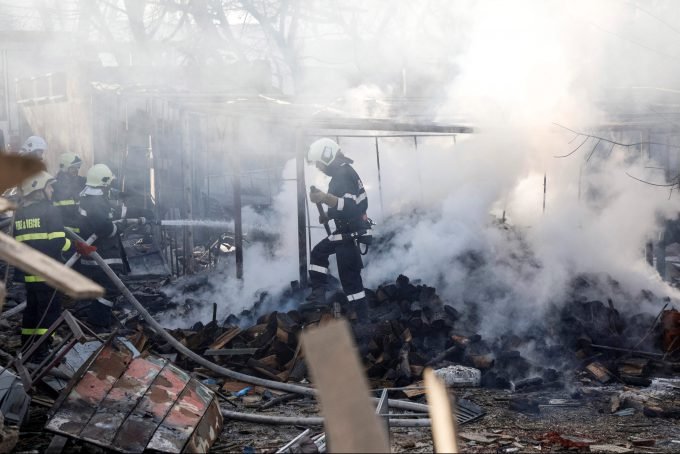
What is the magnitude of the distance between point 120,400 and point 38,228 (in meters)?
3.00

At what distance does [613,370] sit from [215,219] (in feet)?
30.3

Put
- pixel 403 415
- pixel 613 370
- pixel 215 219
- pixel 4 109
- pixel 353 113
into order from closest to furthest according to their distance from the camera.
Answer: pixel 403 415, pixel 613 370, pixel 353 113, pixel 215 219, pixel 4 109

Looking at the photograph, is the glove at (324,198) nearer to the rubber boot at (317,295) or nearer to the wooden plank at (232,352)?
the rubber boot at (317,295)

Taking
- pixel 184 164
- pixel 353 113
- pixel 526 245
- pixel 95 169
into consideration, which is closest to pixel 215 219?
pixel 184 164

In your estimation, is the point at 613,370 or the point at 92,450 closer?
the point at 92,450

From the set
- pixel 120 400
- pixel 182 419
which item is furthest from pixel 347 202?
pixel 120 400

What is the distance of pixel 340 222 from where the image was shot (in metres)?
8.87

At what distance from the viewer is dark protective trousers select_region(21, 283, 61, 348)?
24.7 feet

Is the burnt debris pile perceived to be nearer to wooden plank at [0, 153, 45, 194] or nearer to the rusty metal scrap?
the rusty metal scrap

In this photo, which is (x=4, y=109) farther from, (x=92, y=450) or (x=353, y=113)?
(x=92, y=450)

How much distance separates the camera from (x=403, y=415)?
5922mm

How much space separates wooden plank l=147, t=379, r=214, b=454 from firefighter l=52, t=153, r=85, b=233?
3.22 metres

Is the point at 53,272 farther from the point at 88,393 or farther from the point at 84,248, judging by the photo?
the point at 84,248

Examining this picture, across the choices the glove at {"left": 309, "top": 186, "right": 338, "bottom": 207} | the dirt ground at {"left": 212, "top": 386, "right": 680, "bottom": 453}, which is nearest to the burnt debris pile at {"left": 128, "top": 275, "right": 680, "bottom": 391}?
the dirt ground at {"left": 212, "top": 386, "right": 680, "bottom": 453}
